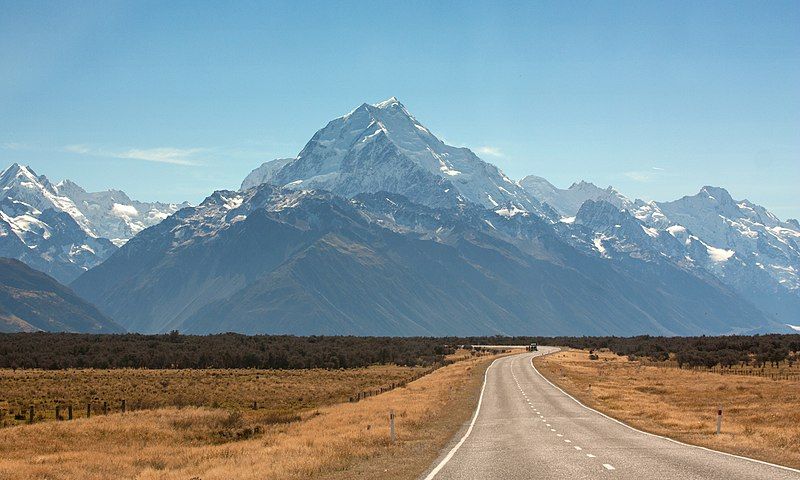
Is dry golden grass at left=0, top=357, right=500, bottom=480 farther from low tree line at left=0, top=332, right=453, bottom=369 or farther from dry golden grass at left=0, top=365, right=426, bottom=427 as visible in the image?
low tree line at left=0, top=332, right=453, bottom=369

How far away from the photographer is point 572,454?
29531mm

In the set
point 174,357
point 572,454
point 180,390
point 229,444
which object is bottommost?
point 229,444

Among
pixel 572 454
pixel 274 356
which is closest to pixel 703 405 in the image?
pixel 572 454

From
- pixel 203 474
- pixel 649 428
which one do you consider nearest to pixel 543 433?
pixel 649 428

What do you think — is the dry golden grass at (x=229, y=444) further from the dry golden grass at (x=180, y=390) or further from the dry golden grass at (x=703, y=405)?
the dry golden grass at (x=180, y=390)

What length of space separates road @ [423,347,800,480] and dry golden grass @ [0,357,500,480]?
5.31 ft

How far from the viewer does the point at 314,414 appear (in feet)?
195

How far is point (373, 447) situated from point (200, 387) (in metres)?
56.7

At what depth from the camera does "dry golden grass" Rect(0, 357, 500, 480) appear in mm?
31125

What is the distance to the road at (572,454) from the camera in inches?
983

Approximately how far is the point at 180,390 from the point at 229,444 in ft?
142

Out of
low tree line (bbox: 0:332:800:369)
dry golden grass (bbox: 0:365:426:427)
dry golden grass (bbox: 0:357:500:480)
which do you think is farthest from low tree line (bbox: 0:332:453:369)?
dry golden grass (bbox: 0:357:500:480)

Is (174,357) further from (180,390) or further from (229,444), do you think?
(229,444)

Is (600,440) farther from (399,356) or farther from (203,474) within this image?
(399,356)
